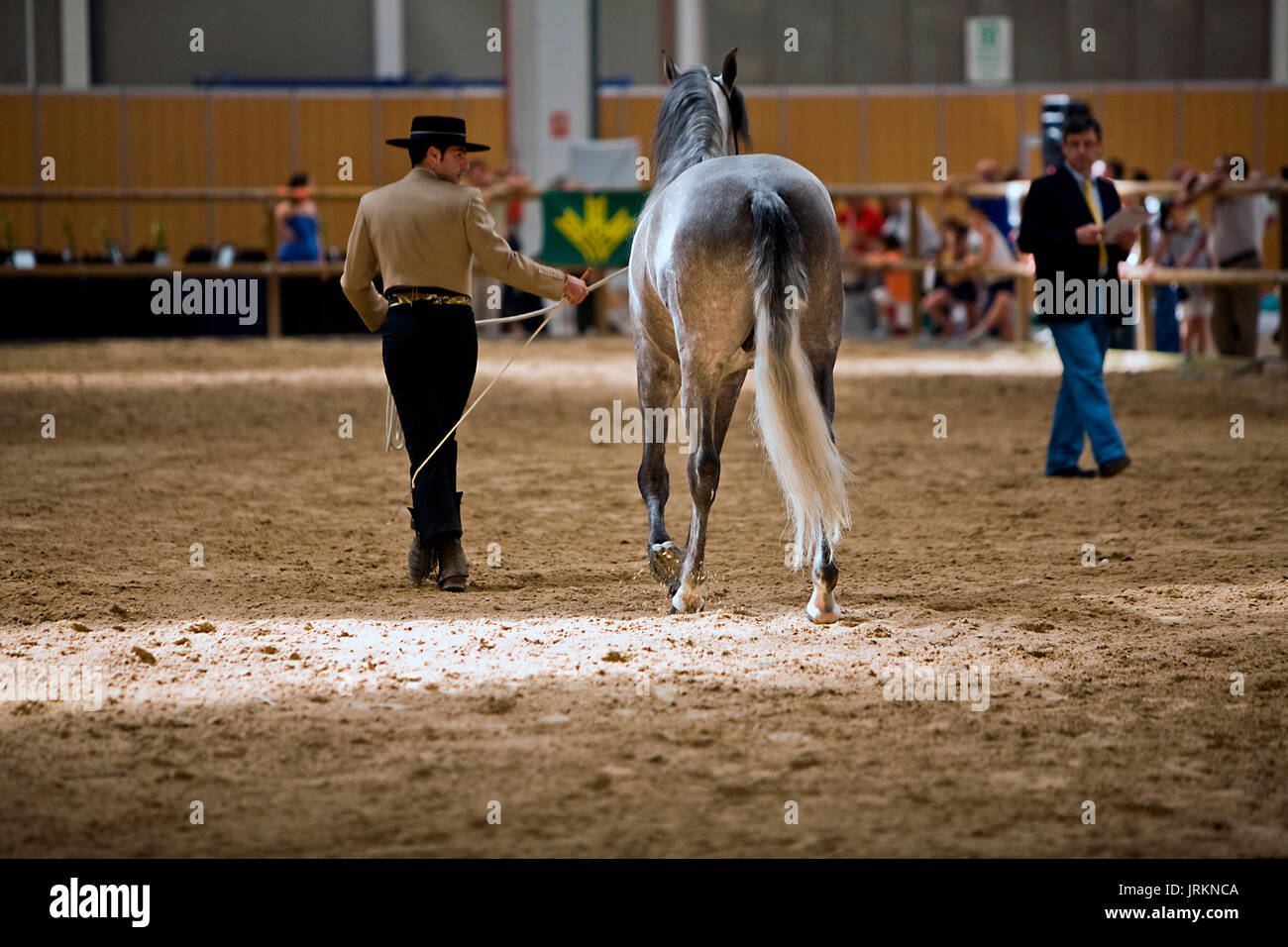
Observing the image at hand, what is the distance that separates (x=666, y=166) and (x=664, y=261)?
32.3 inches

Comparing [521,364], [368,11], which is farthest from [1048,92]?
[521,364]

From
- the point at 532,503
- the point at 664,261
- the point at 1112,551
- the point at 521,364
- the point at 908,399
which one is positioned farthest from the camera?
the point at 521,364

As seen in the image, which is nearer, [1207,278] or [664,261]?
[664,261]

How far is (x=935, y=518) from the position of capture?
305 inches

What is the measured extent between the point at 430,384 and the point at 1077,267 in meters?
4.02

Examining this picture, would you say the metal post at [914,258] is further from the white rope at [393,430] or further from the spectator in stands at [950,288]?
the white rope at [393,430]

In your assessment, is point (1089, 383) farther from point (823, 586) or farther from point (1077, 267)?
point (823, 586)

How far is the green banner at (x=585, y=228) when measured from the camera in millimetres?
19750

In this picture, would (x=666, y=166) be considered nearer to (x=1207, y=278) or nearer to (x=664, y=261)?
(x=664, y=261)

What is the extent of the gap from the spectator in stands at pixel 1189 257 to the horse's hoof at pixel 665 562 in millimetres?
9544

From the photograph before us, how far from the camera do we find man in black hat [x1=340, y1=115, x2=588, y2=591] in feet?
19.9

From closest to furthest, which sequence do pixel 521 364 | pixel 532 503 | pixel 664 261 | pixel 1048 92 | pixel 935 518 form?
pixel 664 261 → pixel 935 518 → pixel 532 503 → pixel 521 364 → pixel 1048 92
